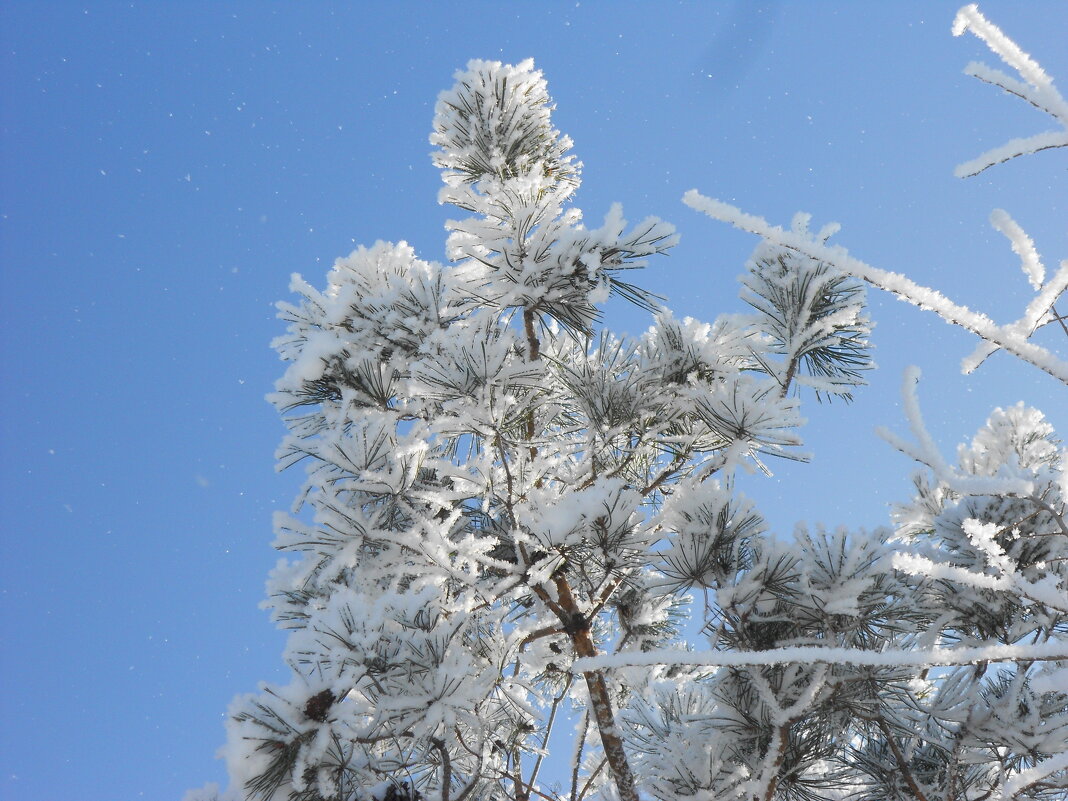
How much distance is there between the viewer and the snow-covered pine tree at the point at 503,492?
8.71ft

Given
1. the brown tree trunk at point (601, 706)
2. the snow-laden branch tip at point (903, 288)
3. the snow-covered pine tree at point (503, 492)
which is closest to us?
the snow-laden branch tip at point (903, 288)

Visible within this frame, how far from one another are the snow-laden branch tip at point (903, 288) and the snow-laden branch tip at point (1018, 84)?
7.9 inches

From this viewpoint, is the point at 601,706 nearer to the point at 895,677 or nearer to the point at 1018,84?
the point at 895,677

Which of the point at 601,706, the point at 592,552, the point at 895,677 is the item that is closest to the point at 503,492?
the point at 592,552

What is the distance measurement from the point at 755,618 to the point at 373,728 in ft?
5.20

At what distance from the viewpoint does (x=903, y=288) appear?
699 mm

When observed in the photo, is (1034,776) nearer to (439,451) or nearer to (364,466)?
(364,466)

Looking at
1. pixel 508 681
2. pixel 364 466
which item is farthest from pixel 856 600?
pixel 364 466

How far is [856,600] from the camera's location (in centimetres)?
271

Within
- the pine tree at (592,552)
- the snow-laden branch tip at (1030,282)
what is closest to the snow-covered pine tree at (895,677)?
the pine tree at (592,552)

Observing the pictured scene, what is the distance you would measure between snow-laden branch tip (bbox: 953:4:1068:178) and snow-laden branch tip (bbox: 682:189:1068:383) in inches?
7.9

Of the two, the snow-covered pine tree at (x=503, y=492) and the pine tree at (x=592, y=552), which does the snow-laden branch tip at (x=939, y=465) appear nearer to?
the pine tree at (x=592, y=552)

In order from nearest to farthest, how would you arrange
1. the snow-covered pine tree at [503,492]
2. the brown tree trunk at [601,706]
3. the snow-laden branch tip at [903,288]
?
the snow-laden branch tip at [903,288], the snow-covered pine tree at [503,492], the brown tree trunk at [601,706]

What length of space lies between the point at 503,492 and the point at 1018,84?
2675mm
